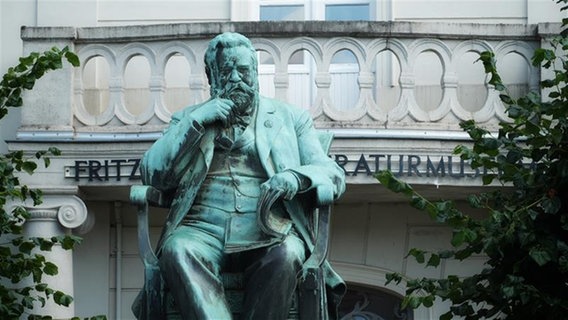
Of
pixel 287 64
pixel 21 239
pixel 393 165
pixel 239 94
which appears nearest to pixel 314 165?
pixel 239 94

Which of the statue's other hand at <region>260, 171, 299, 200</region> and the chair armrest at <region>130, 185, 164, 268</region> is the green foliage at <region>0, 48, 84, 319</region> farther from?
the statue's other hand at <region>260, 171, 299, 200</region>

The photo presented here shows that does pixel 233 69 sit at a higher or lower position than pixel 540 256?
higher

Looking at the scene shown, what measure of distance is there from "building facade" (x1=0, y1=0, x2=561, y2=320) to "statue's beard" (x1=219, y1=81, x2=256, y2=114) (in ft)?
23.6

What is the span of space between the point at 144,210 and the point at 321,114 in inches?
297

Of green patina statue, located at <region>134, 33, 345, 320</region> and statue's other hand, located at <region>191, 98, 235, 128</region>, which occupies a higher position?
statue's other hand, located at <region>191, 98, 235, 128</region>

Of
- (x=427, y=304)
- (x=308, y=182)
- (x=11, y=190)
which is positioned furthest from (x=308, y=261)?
(x=11, y=190)

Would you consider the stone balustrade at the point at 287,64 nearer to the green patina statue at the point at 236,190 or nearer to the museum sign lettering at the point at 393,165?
the museum sign lettering at the point at 393,165

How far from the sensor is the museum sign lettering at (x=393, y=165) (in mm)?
19766

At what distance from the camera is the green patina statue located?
39.8 feet

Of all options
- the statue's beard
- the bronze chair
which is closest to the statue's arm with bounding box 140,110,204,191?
the statue's beard

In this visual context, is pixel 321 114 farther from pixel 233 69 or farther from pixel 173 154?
pixel 173 154

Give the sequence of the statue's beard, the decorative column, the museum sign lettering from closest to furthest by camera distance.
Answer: the statue's beard
the museum sign lettering
the decorative column

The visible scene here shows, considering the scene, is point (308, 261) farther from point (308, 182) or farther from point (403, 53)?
point (403, 53)

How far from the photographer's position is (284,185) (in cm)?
1225
